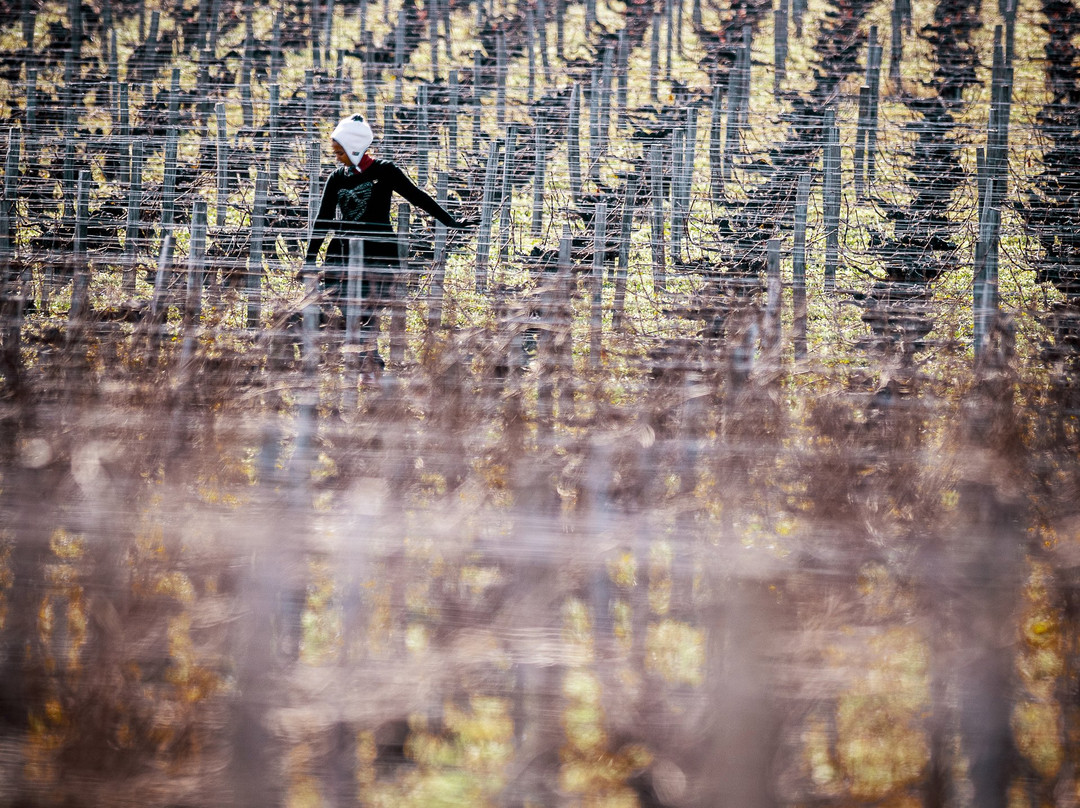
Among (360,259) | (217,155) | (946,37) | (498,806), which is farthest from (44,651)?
(946,37)

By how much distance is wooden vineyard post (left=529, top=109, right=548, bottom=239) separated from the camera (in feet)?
7.68

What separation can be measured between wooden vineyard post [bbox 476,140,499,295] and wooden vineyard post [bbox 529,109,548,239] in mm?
120

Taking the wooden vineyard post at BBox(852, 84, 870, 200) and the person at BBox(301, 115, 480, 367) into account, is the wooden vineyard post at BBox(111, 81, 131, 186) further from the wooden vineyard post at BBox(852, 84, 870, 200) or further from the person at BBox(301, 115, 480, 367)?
the wooden vineyard post at BBox(852, 84, 870, 200)

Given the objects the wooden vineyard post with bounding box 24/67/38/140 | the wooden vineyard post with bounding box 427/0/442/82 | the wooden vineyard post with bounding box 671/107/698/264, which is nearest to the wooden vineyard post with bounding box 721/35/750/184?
the wooden vineyard post with bounding box 671/107/698/264

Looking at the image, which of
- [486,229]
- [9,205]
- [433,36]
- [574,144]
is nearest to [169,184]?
[9,205]

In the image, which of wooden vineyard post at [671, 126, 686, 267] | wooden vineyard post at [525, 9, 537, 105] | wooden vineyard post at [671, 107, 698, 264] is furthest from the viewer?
wooden vineyard post at [525, 9, 537, 105]

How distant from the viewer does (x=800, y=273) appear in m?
1.70

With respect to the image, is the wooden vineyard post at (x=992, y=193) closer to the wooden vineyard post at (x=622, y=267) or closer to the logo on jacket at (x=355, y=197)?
the wooden vineyard post at (x=622, y=267)

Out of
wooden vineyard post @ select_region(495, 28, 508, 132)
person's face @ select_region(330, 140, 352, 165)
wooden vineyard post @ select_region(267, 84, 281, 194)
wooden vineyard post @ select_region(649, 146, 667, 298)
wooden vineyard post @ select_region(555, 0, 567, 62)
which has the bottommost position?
wooden vineyard post @ select_region(649, 146, 667, 298)

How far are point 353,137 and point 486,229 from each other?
42cm

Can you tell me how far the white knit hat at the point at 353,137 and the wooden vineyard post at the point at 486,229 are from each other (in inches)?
13.6

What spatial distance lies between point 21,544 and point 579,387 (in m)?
0.69

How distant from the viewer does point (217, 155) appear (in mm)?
2764

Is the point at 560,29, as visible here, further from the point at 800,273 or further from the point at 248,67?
the point at 800,273
